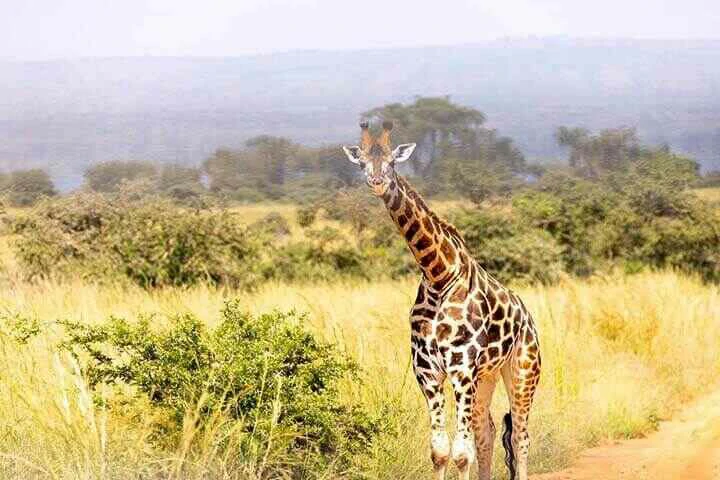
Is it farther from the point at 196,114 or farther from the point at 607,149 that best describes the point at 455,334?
the point at 196,114

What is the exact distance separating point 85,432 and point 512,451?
2.72 meters

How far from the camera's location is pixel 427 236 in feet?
28.1

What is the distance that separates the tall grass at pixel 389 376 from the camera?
8758 mm

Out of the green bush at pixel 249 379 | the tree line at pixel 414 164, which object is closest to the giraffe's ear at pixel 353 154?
the green bush at pixel 249 379

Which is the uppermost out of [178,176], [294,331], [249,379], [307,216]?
[294,331]

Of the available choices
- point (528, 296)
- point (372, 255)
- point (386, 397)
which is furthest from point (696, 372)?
point (372, 255)

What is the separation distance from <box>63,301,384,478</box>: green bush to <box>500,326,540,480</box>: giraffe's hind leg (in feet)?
2.78

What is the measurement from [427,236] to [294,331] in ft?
4.96

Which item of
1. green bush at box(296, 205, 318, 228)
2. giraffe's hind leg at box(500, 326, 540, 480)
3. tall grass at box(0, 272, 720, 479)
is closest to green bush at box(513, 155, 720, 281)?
tall grass at box(0, 272, 720, 479)

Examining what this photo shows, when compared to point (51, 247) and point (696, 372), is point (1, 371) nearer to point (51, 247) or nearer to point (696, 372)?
point (696, 372)

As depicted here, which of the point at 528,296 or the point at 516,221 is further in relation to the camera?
the point at 516,221

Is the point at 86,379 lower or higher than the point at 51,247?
higher

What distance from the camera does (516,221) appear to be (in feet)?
88.3

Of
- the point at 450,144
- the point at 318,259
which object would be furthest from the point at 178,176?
the point at 318,259
